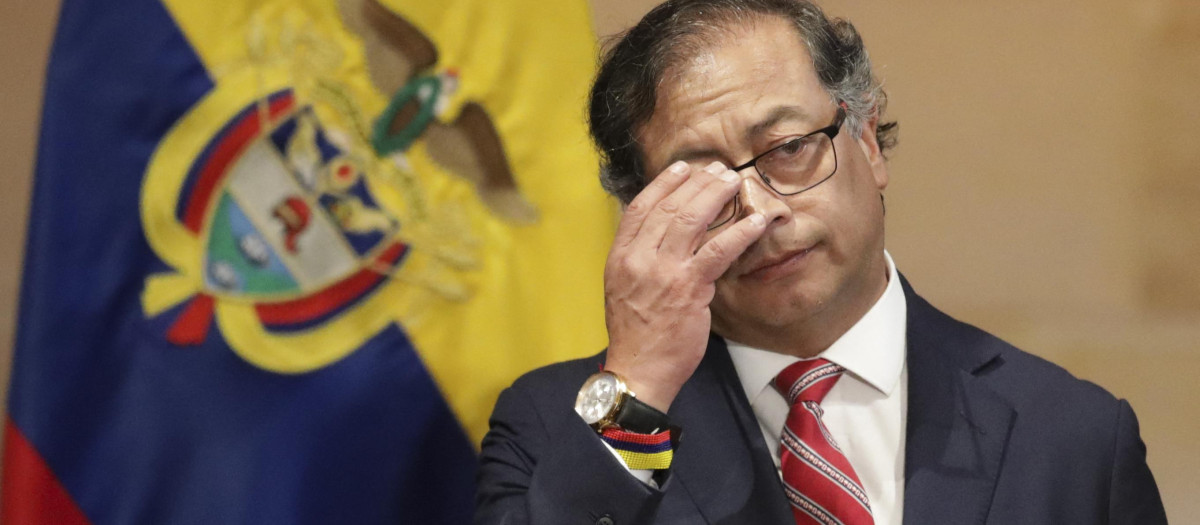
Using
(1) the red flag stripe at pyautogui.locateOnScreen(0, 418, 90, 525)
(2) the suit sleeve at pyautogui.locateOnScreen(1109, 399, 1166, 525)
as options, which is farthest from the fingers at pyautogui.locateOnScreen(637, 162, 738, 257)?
(1) the red flag stripe at pyautogui.locateOnScreen(0, 418, 90, 525)

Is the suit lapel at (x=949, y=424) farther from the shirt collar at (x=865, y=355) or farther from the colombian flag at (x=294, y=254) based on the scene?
the colombian flag at (x=294, y=254)

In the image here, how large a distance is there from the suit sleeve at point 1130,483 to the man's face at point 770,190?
39 cm

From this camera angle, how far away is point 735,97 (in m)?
1.57

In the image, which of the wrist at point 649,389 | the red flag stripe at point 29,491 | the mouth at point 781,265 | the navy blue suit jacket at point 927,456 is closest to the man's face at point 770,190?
the mouth at point 781,265

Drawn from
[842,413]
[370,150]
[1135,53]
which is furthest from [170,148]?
[1135,53]

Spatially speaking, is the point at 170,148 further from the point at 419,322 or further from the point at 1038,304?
the point at 1038,304

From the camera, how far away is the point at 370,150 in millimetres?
1998

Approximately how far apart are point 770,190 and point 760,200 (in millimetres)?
29

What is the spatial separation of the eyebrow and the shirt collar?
0.29m

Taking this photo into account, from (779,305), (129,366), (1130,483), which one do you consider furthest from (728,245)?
(129,366)

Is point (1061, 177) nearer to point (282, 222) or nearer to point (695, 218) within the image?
point (695, 218)

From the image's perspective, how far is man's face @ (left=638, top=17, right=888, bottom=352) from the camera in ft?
5.07

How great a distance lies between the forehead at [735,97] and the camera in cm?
156

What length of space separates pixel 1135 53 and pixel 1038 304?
Result: 0.57 m
